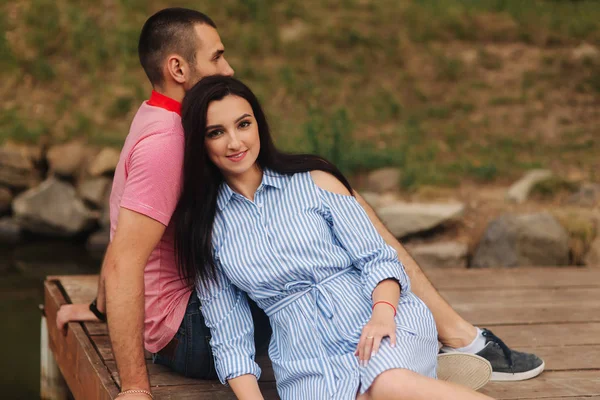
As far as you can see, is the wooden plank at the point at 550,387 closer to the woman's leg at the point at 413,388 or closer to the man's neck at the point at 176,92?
the woman's leg at the point at 413,388

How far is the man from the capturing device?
2215 millimetres

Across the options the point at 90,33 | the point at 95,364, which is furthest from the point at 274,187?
the point at 90,33

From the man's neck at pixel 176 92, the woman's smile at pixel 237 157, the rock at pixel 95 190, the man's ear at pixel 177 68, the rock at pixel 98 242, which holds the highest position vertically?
the man's ear at pixel 177 68

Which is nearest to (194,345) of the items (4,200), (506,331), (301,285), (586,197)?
(301,285)

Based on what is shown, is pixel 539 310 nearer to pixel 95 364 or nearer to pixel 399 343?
pixel 399 343

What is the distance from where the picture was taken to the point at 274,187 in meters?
2.38

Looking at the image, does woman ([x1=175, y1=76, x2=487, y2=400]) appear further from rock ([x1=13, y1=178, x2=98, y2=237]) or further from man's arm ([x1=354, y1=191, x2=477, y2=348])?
rock ([x1=13, y1=178, x2=98, y2=237])

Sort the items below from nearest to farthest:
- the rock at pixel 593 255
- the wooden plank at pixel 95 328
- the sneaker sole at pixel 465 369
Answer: the sneaker sole at pixel 465 369 → the wooden plank at pixel 95 328 → the rock at pixel 593 255

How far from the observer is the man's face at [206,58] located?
2475 millimetres

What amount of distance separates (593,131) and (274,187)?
618 cm

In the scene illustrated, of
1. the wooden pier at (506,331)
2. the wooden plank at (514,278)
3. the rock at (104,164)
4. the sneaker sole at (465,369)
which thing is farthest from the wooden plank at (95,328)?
the rock at (104,164)

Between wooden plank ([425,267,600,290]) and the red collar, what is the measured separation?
1.67 meters

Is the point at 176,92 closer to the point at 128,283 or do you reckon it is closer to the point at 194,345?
the point at 128,283

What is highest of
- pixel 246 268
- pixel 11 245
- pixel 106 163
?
pixel 246 268
